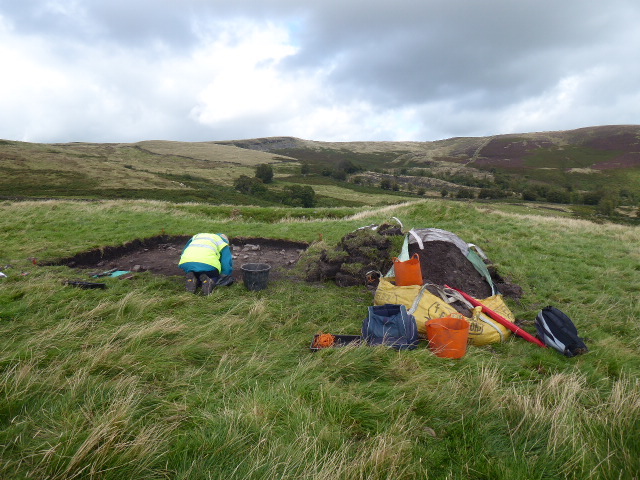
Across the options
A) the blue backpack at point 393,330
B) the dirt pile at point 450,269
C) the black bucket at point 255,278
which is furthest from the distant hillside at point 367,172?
the blue backpack at point 393,330

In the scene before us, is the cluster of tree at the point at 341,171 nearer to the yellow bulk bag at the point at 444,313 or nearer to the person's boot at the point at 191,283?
the person's boot at the point at 191,283

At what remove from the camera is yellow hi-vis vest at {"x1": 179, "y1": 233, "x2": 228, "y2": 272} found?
647cm

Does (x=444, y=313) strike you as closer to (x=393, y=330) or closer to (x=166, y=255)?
(x=393, y=330)

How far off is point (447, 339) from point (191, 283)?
15.9 ft

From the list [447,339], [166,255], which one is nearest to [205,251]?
[166,255]

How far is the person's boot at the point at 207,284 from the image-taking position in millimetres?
6301

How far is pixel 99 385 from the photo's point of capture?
2.92 metres

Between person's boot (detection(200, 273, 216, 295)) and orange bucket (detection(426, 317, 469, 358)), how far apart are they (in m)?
4.16

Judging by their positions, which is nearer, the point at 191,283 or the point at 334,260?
the point at 191,283

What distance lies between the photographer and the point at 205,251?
6574mm

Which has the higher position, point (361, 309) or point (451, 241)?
point (451, 241)

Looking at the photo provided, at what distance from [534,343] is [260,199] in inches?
2029

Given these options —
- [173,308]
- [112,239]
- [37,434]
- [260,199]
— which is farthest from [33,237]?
[260,199]

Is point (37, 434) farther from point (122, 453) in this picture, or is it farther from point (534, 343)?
point (534, 343)
